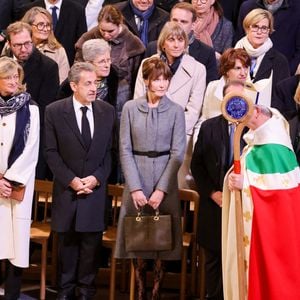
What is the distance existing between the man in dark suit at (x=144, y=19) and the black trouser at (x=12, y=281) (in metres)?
2.26

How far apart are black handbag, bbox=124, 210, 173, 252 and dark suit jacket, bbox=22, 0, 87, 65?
2.28 metres

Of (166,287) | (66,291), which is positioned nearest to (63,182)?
(66,291)

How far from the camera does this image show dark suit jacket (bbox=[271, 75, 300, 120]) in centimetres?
789

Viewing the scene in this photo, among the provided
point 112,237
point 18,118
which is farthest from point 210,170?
point 18,118

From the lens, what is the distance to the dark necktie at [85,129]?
7.50 meters

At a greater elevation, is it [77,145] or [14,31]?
[14,31]

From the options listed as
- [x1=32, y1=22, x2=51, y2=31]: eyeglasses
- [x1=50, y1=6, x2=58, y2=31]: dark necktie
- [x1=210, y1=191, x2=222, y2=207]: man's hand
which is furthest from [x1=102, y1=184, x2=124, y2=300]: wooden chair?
[x1=50, y1=6, x2=58, y2=31]: dark necktie

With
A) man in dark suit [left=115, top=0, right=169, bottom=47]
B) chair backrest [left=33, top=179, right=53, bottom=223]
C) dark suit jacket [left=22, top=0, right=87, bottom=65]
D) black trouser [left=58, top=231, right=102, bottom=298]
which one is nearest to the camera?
black trouser [left=58, top=231, right=102, bottom=298]

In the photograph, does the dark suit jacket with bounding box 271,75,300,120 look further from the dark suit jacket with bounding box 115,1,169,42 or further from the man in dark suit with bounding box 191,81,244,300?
the dark suit jacket with bounding box 115,1,169,42

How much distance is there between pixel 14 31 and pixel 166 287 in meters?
2.30

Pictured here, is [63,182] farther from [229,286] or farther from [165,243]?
[229,286]

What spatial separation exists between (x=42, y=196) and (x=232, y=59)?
1.90 metres

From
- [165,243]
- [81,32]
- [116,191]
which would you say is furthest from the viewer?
[81,32]

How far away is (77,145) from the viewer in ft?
24.5
